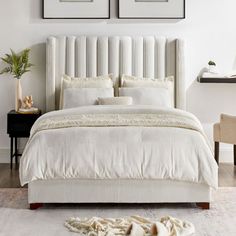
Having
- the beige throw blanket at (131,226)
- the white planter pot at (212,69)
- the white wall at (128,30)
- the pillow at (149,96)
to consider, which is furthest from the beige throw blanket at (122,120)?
the white wall at (128,30)

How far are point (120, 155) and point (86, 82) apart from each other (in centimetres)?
206

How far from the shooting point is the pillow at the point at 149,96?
600 cm

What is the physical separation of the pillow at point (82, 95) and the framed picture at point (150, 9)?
37.3 inches

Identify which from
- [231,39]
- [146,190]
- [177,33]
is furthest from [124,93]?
[146,190]

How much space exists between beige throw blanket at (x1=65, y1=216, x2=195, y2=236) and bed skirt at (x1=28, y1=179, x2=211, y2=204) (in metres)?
0.30

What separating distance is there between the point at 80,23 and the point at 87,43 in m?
0.26

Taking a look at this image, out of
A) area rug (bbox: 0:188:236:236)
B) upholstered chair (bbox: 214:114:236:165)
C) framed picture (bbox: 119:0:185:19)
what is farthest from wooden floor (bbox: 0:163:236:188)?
framed picture (bbox: 119:0:185:19)

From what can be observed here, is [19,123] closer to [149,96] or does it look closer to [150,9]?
[149,96]

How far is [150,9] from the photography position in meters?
6.52

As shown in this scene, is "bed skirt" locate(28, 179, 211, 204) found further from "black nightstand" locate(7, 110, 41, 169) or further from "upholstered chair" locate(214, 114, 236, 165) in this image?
"black nightstand" locate(7, 110, 41, 169)

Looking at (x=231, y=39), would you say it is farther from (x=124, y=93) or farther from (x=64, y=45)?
(x=64, y=45)

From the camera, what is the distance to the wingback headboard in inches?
255

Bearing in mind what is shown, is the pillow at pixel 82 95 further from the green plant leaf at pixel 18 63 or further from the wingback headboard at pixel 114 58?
the green plant leaf at pixel 18 63

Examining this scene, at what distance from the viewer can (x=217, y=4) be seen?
6.56m
